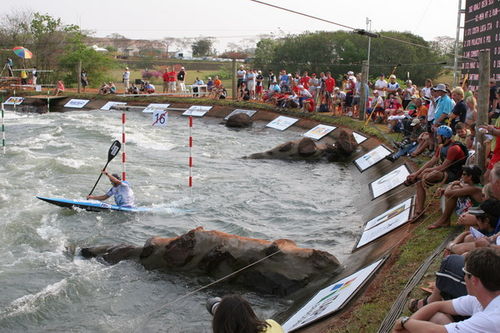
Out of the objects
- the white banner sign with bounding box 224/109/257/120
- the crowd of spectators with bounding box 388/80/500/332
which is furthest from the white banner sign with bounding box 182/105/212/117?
the crowd of spectators with bounding box 388/80/500/332

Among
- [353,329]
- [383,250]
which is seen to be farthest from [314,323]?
[383,250]

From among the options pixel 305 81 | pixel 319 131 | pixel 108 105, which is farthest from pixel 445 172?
pixel 108 105

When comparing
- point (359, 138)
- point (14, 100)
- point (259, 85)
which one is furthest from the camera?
point (14, 100)

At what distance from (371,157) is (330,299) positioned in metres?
11.2

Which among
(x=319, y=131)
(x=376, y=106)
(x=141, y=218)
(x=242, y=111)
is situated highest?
(x=376, y=106)

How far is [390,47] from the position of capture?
4194cm

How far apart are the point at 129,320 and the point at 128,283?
127cm

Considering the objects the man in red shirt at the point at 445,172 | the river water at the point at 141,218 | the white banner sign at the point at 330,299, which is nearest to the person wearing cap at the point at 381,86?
the river water at the point at 141,218

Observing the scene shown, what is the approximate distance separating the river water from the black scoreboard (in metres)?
6.05

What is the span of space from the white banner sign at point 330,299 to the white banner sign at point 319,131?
16.0m

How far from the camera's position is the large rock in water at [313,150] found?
66.5 ft

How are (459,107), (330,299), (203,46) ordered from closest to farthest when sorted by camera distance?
1. (330,299)
2. (459,107)
3. (203,46)

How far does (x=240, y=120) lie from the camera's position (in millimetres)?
29312

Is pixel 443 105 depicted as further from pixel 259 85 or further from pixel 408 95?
pixel 259 85
